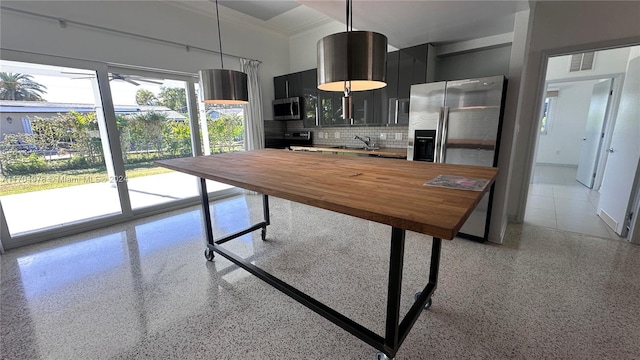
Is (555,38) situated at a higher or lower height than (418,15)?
lower

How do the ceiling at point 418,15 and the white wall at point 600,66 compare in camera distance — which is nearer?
the ceiling at point 418,15

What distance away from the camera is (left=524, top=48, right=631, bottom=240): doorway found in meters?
3.52

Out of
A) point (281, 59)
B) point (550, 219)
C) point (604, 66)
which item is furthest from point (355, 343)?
point (604, 66)

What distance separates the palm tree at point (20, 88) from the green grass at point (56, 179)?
887 millimetres

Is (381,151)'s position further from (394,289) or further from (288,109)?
(394,289)

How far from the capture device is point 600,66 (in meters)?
4.63

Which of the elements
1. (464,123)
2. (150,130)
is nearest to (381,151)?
(464,123)

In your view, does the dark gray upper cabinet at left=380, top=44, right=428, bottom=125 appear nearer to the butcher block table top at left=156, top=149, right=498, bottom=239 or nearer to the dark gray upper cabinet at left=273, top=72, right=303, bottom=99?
the dark gray upper cabinet at left=273, top=72, right=303, bottom=99

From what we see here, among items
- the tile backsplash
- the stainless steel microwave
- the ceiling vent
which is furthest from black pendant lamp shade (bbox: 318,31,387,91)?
the ceiling vent

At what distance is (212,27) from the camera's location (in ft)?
13.4

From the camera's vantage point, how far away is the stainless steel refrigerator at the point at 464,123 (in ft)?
8.41

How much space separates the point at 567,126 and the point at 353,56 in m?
8.39

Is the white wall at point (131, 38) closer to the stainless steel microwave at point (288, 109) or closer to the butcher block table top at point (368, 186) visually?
the stainless steel microwave at point (288, 109)

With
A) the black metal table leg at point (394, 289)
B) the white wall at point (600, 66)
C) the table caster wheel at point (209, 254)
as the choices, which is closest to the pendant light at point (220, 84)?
the table caster wheel at point (209, 254)
